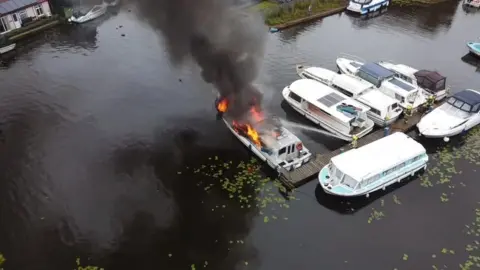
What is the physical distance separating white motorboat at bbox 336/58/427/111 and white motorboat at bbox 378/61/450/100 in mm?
931

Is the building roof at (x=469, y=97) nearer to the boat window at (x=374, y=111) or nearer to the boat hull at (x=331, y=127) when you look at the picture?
the boat window at (x=374, y=111)

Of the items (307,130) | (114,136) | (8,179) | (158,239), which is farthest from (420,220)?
(8,179)

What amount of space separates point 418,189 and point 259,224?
11.6 metres

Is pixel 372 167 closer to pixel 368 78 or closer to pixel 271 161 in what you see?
pixel 271 161

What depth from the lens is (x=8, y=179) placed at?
1139 inches

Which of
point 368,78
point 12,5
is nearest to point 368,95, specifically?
point 368,78

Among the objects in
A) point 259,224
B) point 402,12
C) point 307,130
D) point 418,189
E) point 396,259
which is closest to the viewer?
point 396,259

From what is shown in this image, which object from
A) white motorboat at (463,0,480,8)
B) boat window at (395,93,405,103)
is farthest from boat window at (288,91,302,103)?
white motorboat at (463,0,480,8)

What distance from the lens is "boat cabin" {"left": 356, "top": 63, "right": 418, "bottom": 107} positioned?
35.6m

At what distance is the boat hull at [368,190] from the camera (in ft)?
89.1

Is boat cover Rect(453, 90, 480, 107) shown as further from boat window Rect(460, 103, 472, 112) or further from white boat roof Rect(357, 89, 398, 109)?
white boat roof Rect(357, 89, 398, 109)

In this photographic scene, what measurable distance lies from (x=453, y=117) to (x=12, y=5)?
4664 cm

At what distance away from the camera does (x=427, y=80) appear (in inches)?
1458

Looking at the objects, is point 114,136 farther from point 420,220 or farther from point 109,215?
point 420,220
